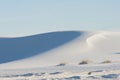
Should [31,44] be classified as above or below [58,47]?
above

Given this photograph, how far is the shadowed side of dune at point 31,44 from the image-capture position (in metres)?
62.7

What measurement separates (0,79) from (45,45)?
4028cm

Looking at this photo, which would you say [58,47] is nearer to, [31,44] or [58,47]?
[58,47]

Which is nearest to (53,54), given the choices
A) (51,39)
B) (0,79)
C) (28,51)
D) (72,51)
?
(72,51)

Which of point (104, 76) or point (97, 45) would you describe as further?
point (97, 45)

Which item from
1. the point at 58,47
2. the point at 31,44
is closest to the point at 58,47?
the point at 58,47

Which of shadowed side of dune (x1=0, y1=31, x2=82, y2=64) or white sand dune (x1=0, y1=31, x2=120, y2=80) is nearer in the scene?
white sand dune (x1=0, y1=31, x2=120, y2=80)

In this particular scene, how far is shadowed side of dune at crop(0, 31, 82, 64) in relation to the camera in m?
62.7

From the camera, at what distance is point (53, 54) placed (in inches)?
2254

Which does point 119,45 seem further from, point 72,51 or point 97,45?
point 72,51

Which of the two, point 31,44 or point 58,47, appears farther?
point 31,44

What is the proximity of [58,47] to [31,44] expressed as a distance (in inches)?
227

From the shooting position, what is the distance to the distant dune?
57.0m

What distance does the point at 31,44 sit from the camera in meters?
68.1
